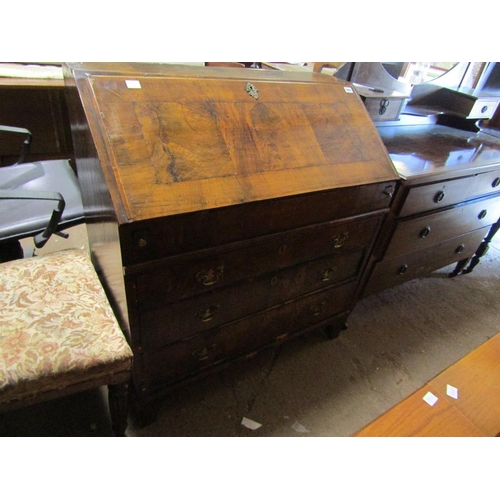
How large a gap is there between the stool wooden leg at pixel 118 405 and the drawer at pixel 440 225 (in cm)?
124

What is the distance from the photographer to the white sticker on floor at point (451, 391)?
3.44ft

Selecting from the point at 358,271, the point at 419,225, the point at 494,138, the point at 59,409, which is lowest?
the point at 59,409

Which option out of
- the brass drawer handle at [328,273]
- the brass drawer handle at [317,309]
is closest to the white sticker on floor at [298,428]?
the brass drawer handle at [317,309]

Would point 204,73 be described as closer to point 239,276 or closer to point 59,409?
point 239,276

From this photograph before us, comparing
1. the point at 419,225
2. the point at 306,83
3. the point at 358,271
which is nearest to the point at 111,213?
the point at 306,83

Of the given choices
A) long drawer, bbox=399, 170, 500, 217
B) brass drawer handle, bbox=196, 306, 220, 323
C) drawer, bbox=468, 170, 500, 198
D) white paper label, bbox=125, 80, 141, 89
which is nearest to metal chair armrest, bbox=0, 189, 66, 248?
white paper label, bbox=125, 80, 141, 89

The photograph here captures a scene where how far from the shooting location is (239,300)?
1126 millimetres

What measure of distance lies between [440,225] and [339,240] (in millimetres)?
770

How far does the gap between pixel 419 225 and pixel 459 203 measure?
0.30 meters

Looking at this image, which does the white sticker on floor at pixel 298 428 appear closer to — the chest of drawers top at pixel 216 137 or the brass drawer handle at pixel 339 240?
the brass drawer handle at pixel 339 240

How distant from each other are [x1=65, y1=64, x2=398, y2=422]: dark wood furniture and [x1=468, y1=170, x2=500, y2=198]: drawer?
0.71 m

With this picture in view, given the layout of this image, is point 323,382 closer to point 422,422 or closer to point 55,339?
point 422,422

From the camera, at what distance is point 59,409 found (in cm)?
128

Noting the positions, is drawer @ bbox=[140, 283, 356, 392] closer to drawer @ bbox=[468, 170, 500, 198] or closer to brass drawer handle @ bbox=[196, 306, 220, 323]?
brass drawer handle @ bbox=[196, 306, 220, 323]
